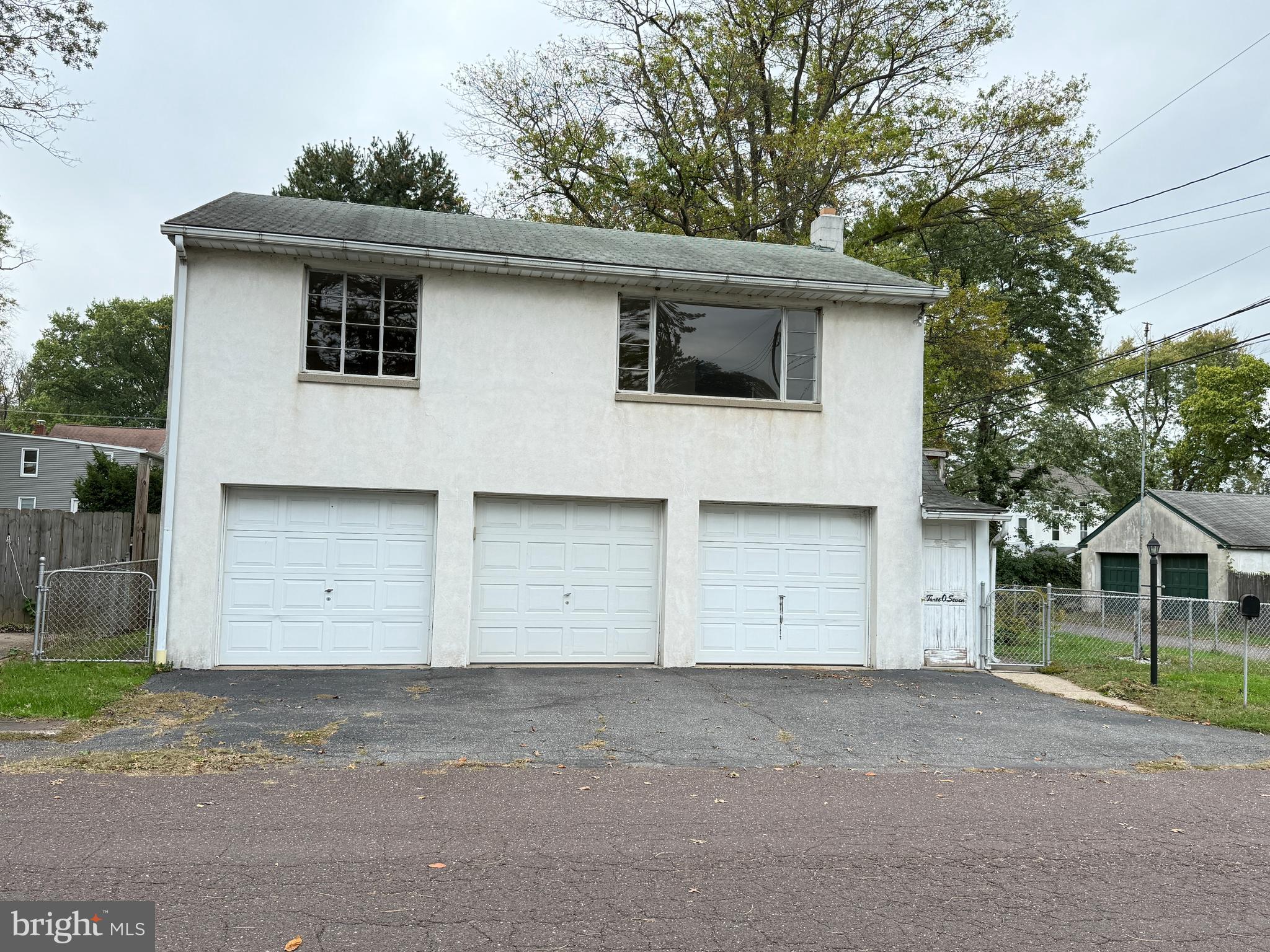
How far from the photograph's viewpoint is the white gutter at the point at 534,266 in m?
11.6

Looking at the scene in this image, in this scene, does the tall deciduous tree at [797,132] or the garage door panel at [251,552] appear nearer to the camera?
A: the garage door panel at [251,552]

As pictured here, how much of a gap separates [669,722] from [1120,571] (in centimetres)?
2578

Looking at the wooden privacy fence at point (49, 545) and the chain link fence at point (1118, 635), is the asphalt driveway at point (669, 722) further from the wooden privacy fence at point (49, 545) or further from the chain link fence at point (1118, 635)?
the wooden privacy fence at point (49, 545)

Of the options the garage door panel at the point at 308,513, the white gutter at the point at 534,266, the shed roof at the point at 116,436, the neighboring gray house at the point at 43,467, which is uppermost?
the shed roof at the point at 116,436

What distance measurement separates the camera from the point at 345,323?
12.3 m

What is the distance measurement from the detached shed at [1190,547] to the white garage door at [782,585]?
49.8 ft

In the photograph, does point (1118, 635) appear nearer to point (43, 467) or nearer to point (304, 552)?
point (304, 552)

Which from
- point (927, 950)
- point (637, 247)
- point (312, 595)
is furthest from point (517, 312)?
point (927, 950)

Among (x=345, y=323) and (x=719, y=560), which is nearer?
(x=345, y=323)

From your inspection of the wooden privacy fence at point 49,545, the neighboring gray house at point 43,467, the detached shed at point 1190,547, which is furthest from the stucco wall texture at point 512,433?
the neighboring gray house at point 43,467

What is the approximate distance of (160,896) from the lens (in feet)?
14.8

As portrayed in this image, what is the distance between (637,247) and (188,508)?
23.3 feet

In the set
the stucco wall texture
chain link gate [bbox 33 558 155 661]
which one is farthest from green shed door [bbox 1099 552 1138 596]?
chain link gate [bbox 33 558 155 661]

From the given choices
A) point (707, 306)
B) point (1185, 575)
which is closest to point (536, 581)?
point (707, 306)
